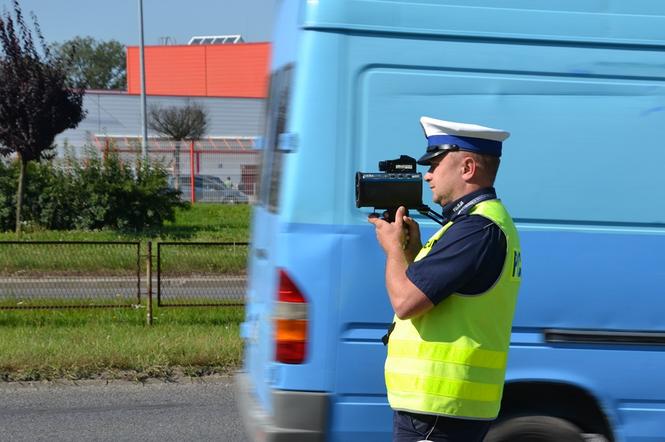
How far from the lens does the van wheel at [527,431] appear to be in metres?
3.72

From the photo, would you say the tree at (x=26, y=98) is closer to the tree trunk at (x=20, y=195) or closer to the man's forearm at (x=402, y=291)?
the tree trunk at (x=20, y=195)

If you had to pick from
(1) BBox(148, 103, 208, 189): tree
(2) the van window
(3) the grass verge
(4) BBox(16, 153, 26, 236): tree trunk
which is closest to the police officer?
(2) the van window

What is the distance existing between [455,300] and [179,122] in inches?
1637

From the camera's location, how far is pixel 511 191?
3646mm

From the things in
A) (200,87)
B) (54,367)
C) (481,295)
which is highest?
→ (200,87)

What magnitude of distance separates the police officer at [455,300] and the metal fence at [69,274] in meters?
6.82

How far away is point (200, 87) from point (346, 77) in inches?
2391

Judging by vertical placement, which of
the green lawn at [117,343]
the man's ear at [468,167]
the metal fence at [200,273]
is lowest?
the green lawn at [117,343]

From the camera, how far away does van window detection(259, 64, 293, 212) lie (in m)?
3.85

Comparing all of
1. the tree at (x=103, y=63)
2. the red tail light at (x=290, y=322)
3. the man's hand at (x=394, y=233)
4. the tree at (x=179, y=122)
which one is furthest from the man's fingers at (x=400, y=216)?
the tree at (x=103, y=63)

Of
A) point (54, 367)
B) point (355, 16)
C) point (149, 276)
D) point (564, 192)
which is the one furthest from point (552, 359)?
point (149, 276)

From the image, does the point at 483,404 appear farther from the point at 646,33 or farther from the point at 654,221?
the point at 646,33

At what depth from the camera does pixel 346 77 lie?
359 centimetres

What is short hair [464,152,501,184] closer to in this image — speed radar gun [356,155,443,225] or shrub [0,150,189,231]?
speed radar gun [356,155,443,225]
